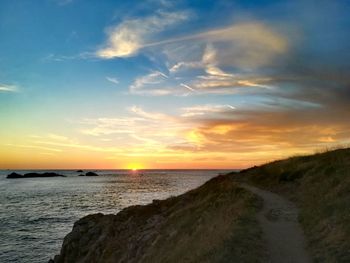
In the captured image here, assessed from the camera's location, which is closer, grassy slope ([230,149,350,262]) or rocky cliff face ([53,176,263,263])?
grassy slope ([230,149,350,262])

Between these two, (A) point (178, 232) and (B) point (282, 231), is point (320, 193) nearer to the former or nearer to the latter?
(B) point (282, 231)

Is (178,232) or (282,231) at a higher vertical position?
(282,231)

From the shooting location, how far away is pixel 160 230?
1156 inches

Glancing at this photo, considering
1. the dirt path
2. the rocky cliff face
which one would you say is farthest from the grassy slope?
the rocky cliff face

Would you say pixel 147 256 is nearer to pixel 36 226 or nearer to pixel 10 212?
pixel 36 226

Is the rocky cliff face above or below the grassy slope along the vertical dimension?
below

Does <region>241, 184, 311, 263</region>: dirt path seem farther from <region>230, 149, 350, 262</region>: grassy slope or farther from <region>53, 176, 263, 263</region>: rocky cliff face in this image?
<region>53, 176, 263, 263</region>: rocky cliff face

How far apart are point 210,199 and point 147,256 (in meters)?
7.78

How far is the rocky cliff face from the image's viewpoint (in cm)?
1858

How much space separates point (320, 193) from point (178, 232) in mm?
10203

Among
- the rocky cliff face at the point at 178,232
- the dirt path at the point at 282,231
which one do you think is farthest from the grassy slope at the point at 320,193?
the rocky cliff face at the point at 178,232

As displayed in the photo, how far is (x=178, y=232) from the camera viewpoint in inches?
1061

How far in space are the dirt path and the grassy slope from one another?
1.67ft

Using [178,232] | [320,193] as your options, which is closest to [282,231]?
[320,193]
